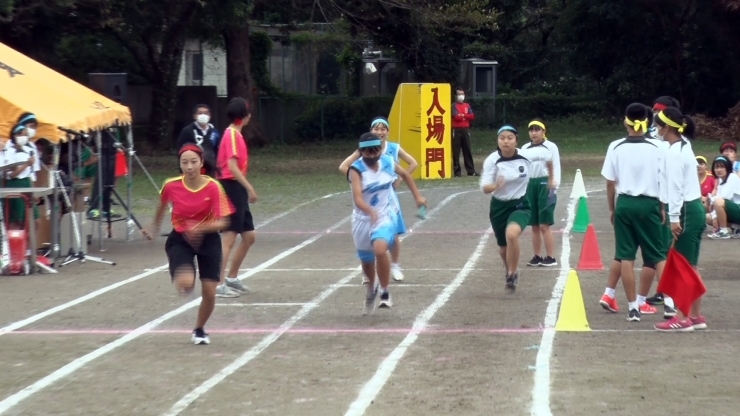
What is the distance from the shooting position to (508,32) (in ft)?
178

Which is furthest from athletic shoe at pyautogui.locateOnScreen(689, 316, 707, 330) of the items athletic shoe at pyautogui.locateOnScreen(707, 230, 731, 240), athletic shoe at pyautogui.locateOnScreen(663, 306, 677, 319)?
athletic shoe at pyautogui.locateOnScreen(707, 230, 731, 240)

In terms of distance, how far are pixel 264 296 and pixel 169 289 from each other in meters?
1.26

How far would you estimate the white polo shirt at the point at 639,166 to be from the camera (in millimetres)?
9234

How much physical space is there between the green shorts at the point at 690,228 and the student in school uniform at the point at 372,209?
2.47 m

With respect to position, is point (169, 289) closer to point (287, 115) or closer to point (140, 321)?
point (140, 321)

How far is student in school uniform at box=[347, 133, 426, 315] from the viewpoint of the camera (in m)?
9.65

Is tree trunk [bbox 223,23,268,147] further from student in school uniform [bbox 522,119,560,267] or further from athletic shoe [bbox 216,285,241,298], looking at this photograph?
athletic shoe [bbox 216,285,241,298]

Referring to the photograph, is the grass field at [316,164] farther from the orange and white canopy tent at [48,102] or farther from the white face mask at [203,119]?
the white face mask at [203,119]

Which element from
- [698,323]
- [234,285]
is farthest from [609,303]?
[234,285]

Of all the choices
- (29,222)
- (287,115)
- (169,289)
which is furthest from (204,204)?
(287,115)

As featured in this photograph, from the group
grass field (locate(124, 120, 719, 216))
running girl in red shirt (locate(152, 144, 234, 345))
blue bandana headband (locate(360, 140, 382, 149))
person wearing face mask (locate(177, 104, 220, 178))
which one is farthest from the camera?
grass field (locate(124, 120, 719, 216))

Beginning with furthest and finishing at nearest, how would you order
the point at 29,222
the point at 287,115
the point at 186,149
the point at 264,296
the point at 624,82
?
1. the point at 624,82
2. the point at 287,115
3. the point at 29,222
4. the point at 264,296
5. the point at 186,149

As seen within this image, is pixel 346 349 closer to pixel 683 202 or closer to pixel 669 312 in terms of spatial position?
pixel 669 312

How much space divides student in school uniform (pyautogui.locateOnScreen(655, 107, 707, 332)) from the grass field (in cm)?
1120
